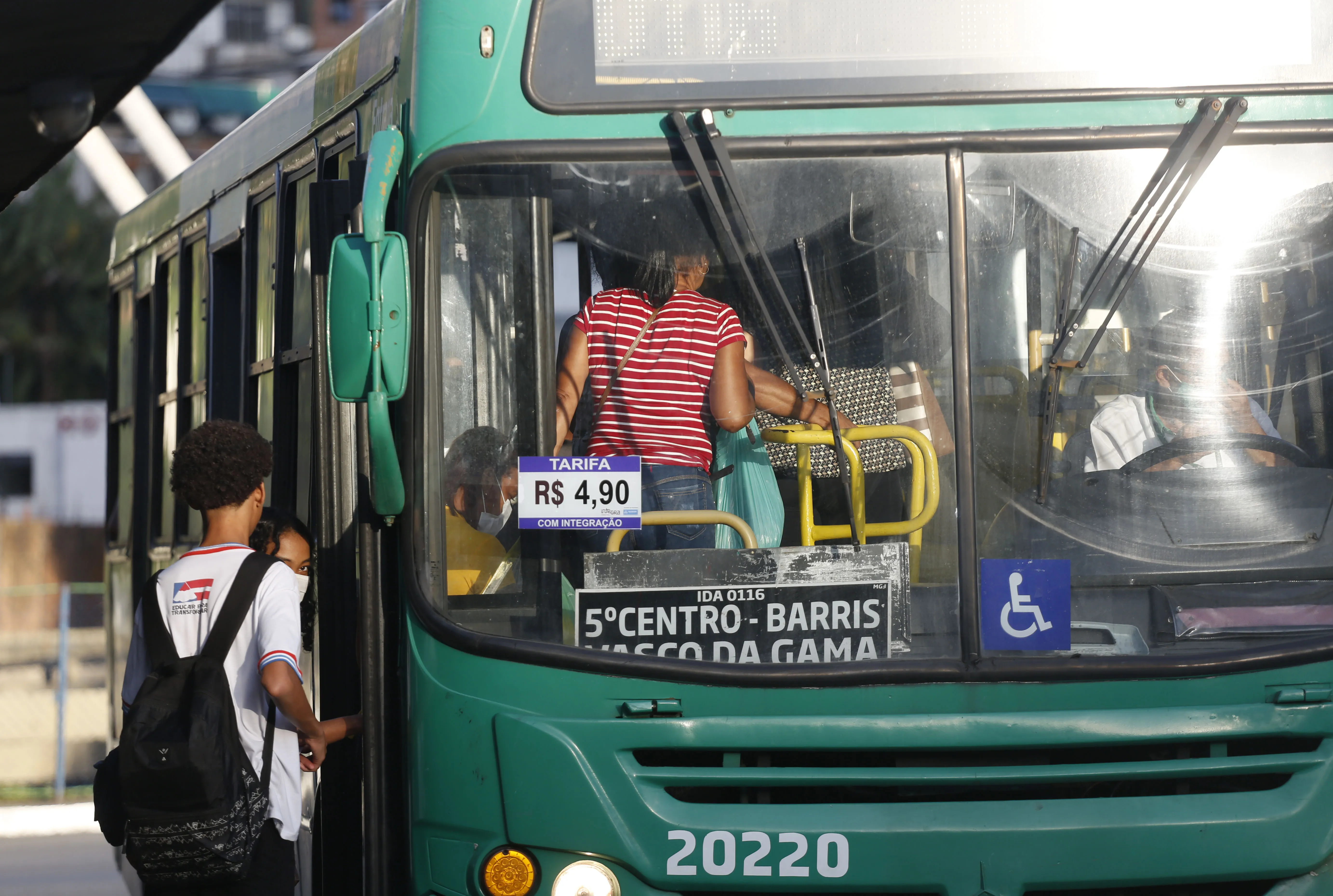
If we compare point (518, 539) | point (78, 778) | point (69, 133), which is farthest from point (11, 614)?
point (518, 539)

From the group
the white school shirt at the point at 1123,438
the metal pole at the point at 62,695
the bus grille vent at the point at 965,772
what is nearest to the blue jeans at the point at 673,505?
the bus grille vent at the point at 965,772

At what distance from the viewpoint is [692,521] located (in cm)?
369

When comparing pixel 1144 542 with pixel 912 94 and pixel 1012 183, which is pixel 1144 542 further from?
pixel 912 94

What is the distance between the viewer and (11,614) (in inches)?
832

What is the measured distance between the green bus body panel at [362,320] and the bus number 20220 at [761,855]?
1.15 meters

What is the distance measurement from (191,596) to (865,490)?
5.06 ft

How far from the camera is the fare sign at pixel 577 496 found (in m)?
3.66

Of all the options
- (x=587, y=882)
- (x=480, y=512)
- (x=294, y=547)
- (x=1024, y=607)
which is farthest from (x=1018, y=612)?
(x=294, y=547)

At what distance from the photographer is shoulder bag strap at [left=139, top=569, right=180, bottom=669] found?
3.61 metres

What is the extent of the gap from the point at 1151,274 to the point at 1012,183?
380 mm

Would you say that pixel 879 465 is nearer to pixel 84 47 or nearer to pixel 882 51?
pixel 882 51

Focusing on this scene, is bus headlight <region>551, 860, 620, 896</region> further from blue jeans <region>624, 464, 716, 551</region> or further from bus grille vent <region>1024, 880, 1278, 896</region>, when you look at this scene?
bus grille vent <region>1024, 880, 1278, 896</region>

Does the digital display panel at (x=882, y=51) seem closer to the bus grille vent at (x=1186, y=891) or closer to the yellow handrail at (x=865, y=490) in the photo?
the yellow handrail at (x=865, y=490)

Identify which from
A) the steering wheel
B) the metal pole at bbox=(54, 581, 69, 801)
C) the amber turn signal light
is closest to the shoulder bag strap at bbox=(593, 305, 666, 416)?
the amber turn signal light
